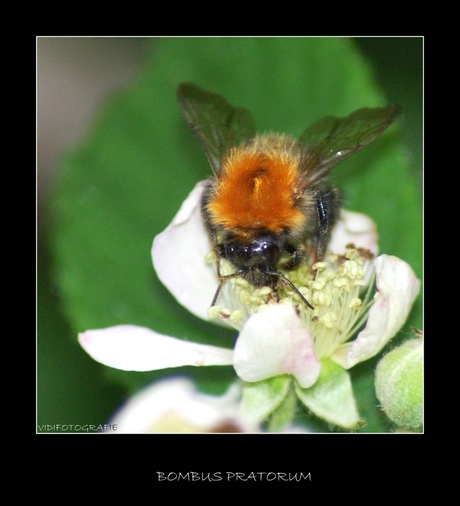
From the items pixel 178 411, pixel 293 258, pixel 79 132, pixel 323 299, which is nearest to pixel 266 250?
pixel 293 258

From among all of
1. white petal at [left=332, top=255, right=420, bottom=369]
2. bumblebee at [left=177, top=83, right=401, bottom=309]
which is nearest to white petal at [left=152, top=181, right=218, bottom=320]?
bumblebee at [left=177, top=83, right=401, bottom=309]

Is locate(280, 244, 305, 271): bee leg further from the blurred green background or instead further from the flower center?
the blurred green background

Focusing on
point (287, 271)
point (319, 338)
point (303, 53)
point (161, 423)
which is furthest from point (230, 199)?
point (303, 53)

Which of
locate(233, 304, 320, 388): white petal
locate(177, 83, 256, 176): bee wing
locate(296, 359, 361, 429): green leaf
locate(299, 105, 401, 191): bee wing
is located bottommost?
locate(296, 359, 361, 429): green leaf

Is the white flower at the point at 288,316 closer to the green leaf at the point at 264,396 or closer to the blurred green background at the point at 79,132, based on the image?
the green leaf at the point at 264,396

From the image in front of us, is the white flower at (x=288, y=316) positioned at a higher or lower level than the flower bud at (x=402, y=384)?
higher

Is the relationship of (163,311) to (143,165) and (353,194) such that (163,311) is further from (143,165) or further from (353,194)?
(353,194)

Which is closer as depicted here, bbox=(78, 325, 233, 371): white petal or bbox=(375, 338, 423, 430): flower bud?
bbox=(375, 338, 423, 430): flower bud

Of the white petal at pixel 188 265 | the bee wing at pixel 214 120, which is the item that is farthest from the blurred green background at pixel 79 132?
the bee wing at pixel 214 120
